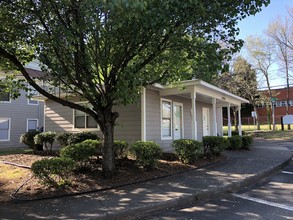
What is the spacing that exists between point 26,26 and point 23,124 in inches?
646

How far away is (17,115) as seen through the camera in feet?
71.5

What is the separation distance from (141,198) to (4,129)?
17785 mm

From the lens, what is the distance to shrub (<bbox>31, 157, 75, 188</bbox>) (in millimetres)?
6758

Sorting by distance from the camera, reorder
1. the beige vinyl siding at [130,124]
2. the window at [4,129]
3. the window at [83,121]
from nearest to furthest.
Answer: the beige vinyl siding at [130,124] → the window at [83,121] → the window at [4,129]

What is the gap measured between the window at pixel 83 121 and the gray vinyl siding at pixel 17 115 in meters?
8.58

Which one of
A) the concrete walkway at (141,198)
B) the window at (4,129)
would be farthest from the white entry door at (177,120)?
the window at (4,129)

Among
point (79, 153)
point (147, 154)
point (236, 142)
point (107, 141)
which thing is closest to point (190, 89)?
point (236, 142)

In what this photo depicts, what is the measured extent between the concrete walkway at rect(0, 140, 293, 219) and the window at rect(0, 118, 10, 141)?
16.5 metres

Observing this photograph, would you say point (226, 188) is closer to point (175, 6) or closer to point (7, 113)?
point (175, 6)

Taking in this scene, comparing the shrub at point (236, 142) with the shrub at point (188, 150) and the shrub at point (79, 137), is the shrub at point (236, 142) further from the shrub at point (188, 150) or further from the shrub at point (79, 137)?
the shrub at point (79, 137)

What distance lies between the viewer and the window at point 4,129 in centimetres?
2081

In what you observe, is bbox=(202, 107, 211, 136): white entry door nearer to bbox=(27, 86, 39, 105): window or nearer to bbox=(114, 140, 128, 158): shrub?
bbox=(114, 140, 128, 158): shrub

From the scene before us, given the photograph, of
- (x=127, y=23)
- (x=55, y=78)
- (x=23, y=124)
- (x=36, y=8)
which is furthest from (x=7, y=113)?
(x=127, y=23)

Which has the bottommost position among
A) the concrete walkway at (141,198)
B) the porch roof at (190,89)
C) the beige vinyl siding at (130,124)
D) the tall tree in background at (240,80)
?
the concrete walkway at (141,198)
